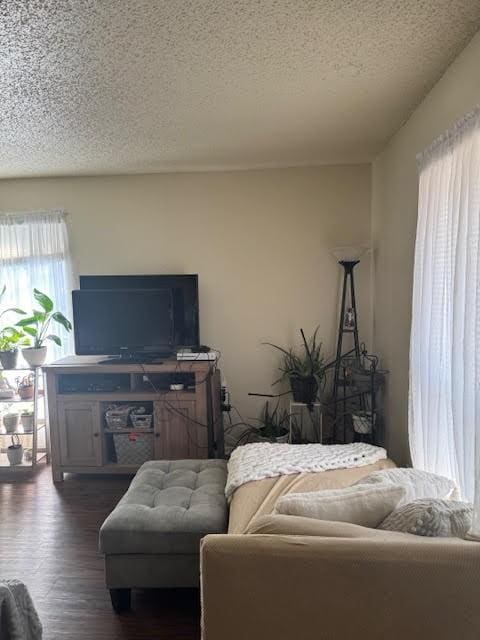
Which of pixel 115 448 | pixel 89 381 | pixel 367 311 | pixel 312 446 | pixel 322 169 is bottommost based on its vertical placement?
pixel 115 448

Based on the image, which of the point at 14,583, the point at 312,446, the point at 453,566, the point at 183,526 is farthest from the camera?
the point at 312,446

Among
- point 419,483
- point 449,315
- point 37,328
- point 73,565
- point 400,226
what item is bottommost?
point 73,565

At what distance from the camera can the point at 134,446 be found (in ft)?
11.3

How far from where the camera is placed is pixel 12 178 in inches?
156

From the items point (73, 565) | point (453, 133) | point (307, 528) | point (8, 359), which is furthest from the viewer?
point (8, 359)

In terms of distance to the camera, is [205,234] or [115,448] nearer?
[115,448]

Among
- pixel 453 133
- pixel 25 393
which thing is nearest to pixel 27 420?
pixel 25 393

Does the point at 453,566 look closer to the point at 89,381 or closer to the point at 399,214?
the point at 399,214

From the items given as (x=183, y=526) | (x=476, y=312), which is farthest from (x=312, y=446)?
(x=476, y=312)

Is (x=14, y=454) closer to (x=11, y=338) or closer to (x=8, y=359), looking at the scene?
(x=8, y=359)

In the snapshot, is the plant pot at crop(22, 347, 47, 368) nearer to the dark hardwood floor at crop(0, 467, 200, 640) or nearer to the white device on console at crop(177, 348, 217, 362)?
the dark hardwood floor at crop(0, 467, 200, 640)

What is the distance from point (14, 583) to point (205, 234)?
2.98 meters

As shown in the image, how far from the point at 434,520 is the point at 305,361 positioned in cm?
232

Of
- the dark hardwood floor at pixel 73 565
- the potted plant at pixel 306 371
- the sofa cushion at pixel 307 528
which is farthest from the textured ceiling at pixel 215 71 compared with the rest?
the dark hardwood floor at pixel 73 565
